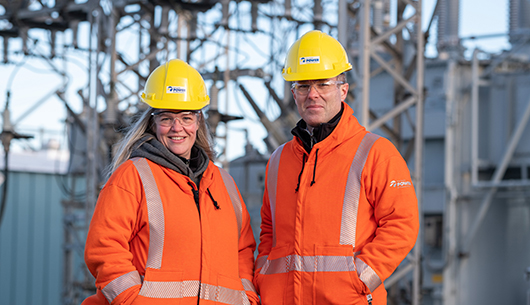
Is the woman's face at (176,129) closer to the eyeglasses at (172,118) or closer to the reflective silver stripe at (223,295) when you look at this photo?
the eyeglasses at (172,118)

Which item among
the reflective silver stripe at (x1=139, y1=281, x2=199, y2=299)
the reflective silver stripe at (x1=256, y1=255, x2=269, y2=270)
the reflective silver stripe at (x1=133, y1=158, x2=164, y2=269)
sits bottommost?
the reflective silver stripe at (x1=139, y1=281, x2=199, y2=299)

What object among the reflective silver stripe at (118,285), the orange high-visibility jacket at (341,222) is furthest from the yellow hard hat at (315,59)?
the reflective silver stripe at (118,285)

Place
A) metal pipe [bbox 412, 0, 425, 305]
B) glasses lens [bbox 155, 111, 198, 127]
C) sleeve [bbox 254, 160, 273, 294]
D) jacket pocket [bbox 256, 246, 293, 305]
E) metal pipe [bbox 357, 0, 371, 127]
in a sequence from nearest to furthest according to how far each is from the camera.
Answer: jacket pocket [bbox 256, 246, 293, 305] → glasses lens [bbox 155, 111, 198, 127] → sleeve [bbox 254, 160, 273, 294] → metal pipe [bbox 357, 0, 371, 127] → metal pipe [bbox 412, 0, 425, 305]

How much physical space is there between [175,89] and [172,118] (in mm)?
144

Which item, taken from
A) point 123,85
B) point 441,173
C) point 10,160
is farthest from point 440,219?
point 10,160

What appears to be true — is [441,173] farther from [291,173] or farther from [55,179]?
[55,179]

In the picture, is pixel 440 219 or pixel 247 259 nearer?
pixel 247 259

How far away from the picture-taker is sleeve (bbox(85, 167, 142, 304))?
259 centimetres

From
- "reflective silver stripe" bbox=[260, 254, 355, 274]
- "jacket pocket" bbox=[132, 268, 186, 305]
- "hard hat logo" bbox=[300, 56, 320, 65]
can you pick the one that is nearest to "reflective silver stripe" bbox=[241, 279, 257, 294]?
"reflective silver stripe" bbox=[260, 254, 355, 274]

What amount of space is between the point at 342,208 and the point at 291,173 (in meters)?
0.34

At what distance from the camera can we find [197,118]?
3020 millimetres

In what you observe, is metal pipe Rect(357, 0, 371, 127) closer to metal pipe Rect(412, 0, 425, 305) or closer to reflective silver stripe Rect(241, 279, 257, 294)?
metal pipe Rect(412, 0, 425, 305)

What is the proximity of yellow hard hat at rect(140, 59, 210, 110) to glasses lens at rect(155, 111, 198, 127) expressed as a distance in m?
0.03

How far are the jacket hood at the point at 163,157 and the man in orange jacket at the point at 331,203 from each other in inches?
15.4
